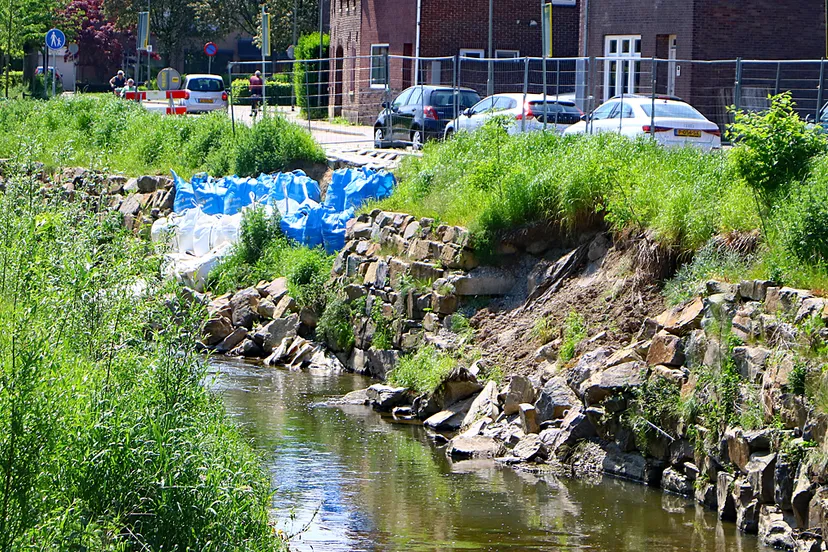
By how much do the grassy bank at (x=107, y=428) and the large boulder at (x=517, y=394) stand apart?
4.39 m

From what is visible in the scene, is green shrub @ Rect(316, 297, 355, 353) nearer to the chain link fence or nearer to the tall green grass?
the tall green grass

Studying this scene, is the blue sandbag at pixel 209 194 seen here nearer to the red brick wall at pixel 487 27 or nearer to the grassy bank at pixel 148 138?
the grassy bank at pixel 148 138

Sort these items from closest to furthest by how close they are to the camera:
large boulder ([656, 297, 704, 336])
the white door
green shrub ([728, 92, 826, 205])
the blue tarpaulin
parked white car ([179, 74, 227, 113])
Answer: large boulder ([656, 297, 704, 336]) < green shrub ([728, 92, 826, 205]) < the blue tarpaulin < the white door < parked white car ([179, 74, 227, 113])

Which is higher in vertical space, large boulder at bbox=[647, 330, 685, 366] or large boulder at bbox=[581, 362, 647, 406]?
large boulder at bbox=[647, 330, 685, 366]

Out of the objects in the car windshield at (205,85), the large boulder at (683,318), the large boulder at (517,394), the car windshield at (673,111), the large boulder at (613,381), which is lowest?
the large boulder at (517,394)

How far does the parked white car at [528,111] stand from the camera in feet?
75.6

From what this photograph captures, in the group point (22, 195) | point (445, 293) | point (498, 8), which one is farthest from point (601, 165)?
point (498, 8)

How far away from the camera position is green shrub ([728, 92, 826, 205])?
42.6 feet

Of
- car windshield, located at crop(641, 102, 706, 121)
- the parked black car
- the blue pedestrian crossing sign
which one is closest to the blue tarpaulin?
the parked black car

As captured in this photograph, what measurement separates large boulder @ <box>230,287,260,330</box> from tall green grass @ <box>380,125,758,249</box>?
8.99ft

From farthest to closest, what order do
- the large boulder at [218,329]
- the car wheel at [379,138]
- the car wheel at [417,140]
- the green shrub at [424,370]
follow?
1. the car wheel at [379,138]
2. the car wheel at [417,140]
3. the large boulder at [218,329]
4. the green shrub at [424,370]

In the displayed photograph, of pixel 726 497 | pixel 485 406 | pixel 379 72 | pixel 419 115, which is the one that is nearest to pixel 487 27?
pixel 379 72

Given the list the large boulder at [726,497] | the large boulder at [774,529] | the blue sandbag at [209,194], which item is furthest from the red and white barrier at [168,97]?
the large boulder at [774,529]

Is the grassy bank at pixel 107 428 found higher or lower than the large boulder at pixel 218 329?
higher
